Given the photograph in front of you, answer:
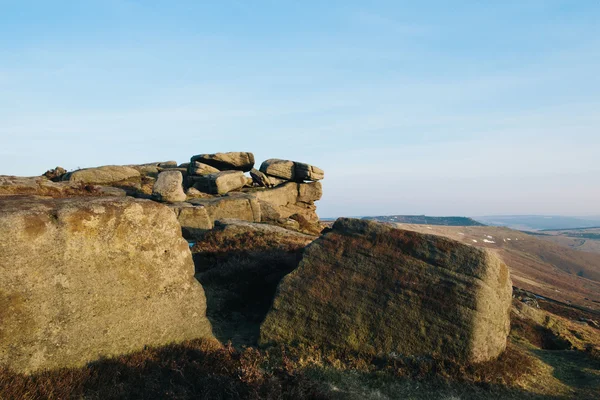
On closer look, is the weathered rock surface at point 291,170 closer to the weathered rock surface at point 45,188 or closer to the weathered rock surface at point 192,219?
the weathered rock surface at point 45,188

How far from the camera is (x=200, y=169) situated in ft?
135

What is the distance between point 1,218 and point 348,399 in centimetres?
769

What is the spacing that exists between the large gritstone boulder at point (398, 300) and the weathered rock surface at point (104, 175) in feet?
108

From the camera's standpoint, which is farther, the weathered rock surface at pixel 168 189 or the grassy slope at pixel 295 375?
the weathered rock surface at pixel 168 189

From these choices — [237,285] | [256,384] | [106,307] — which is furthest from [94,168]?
[256,384]

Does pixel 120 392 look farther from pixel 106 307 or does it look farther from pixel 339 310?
pixel 339 310

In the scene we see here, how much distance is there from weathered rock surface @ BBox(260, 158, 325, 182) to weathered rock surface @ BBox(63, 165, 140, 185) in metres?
14.6

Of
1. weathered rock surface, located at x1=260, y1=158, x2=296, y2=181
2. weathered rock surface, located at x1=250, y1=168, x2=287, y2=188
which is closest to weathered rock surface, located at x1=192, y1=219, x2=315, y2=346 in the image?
weathered rock surface, located at x1=250, y1=168, x2=287, y2=188

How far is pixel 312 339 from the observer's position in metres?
10.0

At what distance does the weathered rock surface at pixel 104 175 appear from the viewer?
3781 centimetres

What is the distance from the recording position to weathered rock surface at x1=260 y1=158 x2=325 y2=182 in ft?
149

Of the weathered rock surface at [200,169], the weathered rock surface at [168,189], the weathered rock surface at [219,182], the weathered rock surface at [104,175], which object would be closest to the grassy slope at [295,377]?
the weathered rock surface at [168,189]

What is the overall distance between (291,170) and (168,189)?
64.8ft

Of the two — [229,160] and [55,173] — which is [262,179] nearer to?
[229,160]
